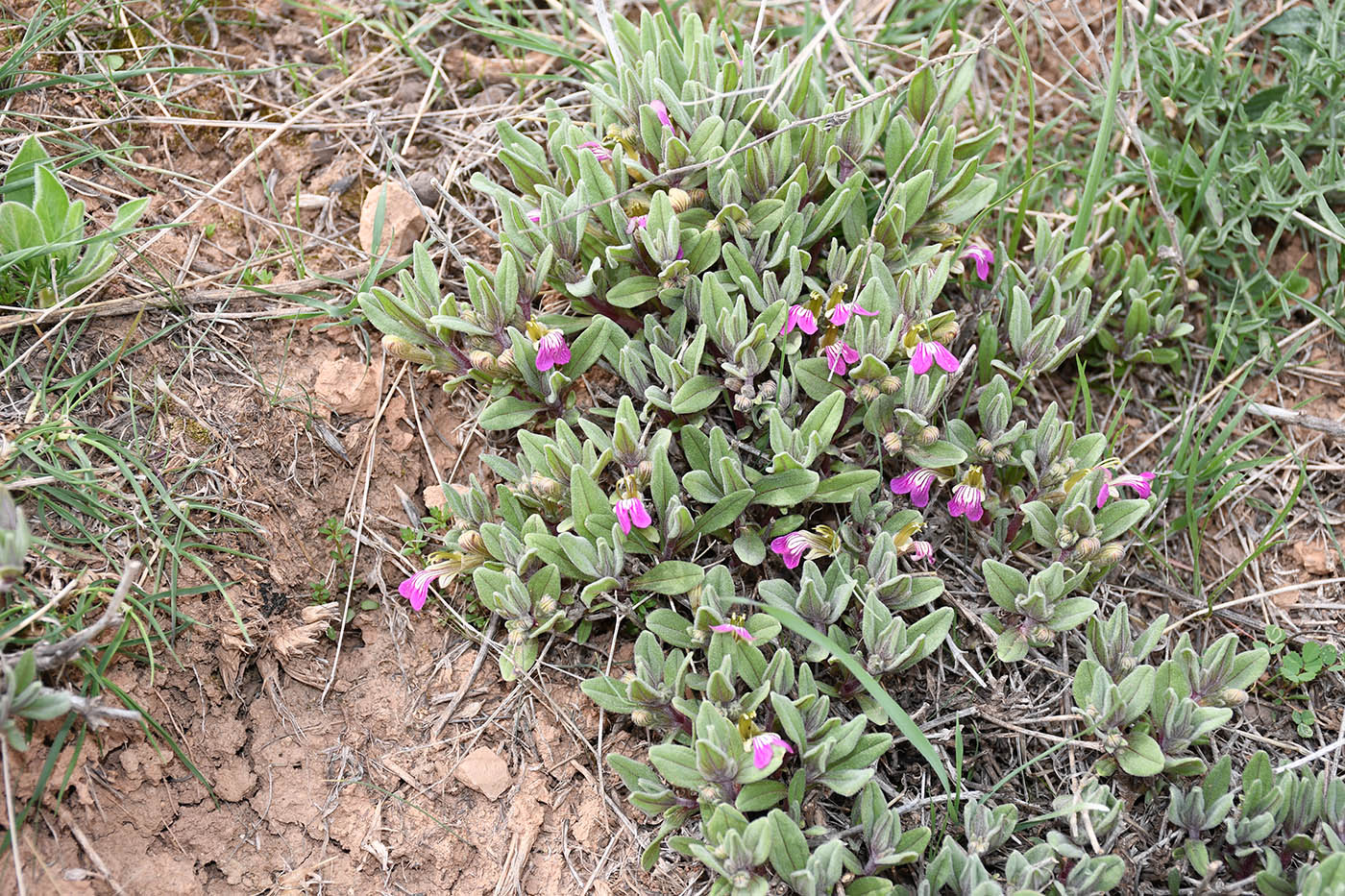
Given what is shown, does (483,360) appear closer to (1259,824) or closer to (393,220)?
(393,220)

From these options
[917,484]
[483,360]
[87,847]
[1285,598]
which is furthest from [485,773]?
[1285,598]

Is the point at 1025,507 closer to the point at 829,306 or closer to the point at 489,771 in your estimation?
the point at 829,306

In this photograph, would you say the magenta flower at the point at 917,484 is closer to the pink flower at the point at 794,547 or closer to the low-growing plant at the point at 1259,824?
the pink flower at the point at 794,547

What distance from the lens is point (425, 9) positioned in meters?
3.82

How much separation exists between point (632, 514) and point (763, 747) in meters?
0.70

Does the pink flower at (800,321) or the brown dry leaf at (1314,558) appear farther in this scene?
the brown dry leaf at (1314,558)

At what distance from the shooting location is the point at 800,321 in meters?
2.91

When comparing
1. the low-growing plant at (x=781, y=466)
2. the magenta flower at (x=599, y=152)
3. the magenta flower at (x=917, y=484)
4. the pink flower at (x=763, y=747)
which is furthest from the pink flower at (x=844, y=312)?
the pink flower at (x=763, y=747)

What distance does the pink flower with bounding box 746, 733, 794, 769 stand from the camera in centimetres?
240

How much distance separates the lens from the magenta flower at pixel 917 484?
9.53ft

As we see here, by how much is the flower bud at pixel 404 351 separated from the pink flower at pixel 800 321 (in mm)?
1080

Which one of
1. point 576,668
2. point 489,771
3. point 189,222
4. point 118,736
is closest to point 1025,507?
point 576,668

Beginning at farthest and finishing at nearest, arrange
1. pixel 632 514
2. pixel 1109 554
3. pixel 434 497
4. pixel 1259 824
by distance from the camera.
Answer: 1. pixel 434 497
2. pixel 1109 554
3. pixel 632 514
4. pixel 1259 824

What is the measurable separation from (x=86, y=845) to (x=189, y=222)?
1.86 metres
